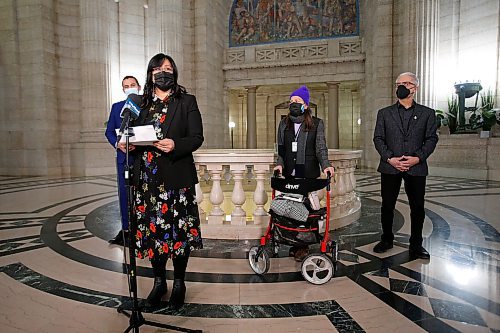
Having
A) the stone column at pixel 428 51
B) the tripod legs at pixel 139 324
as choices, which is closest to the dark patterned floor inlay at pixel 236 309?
the tripod legs at pixel 139 324

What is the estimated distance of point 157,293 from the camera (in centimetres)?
256

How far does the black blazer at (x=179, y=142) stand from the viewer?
230 cm

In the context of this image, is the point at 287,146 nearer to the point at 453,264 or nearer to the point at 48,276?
the point at 453,264

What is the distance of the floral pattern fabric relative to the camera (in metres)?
2.35

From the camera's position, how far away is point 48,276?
3.10 m

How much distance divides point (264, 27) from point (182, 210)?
16.3m

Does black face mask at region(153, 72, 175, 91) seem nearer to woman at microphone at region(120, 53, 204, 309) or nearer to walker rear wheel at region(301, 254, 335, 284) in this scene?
woman at microphone at region(120, 53, 204, 309)

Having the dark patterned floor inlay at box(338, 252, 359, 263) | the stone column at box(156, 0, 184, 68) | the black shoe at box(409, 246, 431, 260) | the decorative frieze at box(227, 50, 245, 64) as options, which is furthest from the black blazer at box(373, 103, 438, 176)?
the decorative frieze at box(227, 50, 245, 64)

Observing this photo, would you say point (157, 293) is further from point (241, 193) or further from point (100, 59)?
point (100, 59)

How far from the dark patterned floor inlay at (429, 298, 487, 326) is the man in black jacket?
1.03 meters

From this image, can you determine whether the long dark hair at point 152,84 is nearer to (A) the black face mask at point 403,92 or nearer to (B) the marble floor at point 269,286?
(B) the marble floor at point 269,286

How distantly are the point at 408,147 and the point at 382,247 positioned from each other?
1.08 m

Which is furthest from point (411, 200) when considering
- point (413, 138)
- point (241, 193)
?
point (241, 193)

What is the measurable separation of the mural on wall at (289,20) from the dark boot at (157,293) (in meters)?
15.7
